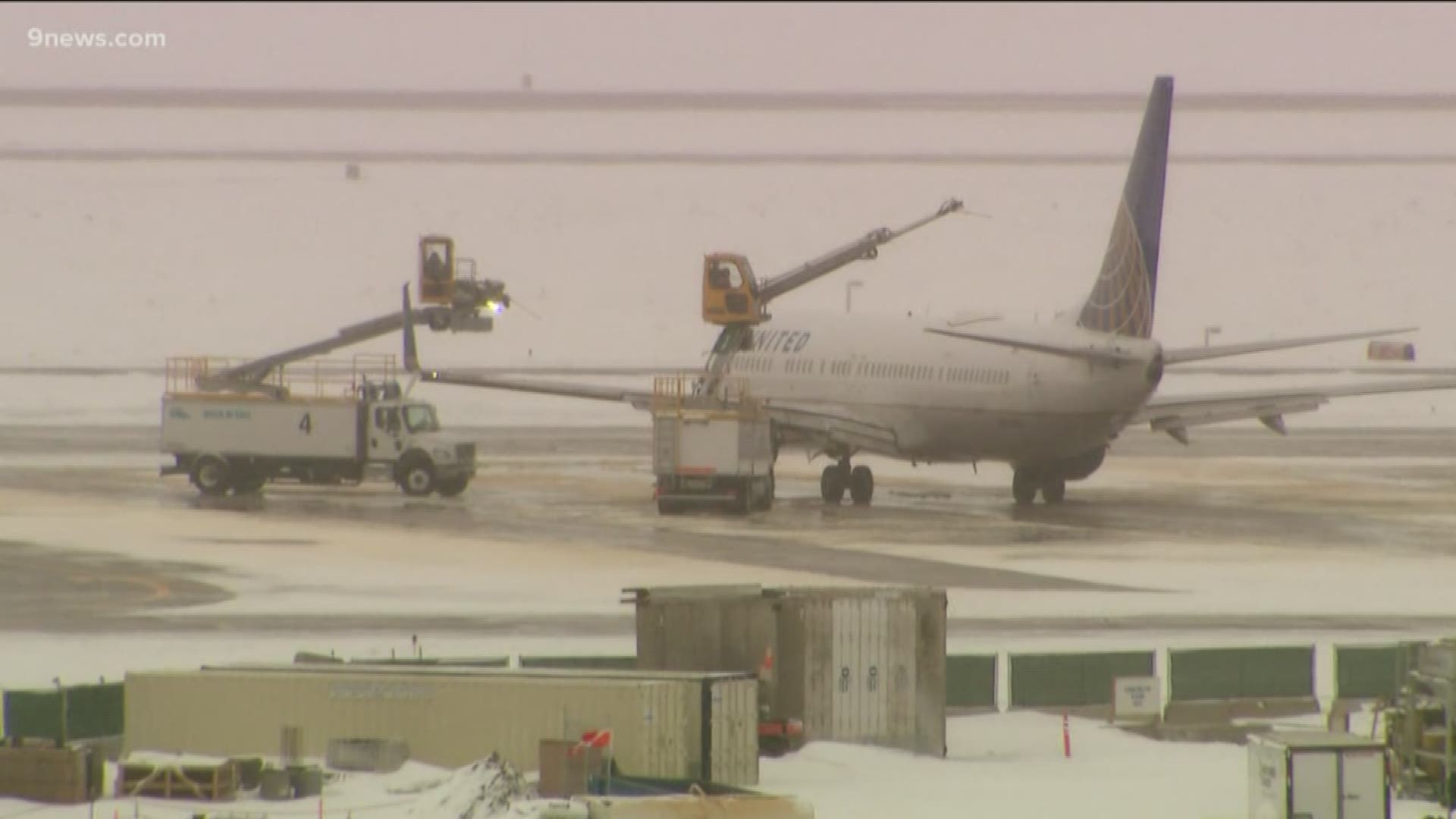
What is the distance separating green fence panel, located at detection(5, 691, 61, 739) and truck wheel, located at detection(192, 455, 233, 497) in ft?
121

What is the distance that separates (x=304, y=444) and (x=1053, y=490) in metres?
20.9

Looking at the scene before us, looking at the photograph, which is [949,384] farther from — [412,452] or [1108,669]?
[1108,669]

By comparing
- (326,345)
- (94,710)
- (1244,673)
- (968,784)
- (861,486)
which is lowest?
(968,784)

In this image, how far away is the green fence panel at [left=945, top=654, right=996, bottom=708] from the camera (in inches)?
1313

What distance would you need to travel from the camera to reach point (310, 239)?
628ft

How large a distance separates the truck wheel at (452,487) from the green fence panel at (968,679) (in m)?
34.0

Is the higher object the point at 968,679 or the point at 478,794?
the point at 968,679

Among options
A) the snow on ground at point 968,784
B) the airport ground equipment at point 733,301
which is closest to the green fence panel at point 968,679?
the snow on ground at point 968,784

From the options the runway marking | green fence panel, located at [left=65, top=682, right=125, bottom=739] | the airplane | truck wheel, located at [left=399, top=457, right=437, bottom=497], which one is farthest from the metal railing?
green fence panel, located at [left=65, top=682, right=125, bottom=739]

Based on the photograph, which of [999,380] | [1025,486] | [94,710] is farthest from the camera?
[1025,486]

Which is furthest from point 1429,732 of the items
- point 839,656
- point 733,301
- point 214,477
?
point 733,301

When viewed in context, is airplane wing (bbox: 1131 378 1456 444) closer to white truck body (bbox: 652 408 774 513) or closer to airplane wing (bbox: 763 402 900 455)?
airplane wing (bbox: 763 402 900 455)

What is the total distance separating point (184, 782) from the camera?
2622 cm

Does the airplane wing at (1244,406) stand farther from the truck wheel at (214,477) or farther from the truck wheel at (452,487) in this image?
the truck wheel at (214,477)
